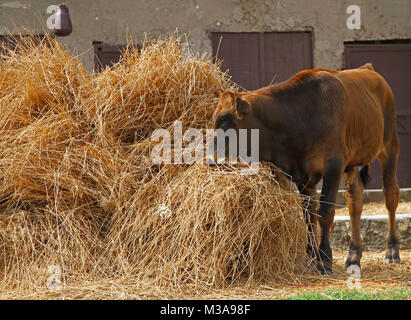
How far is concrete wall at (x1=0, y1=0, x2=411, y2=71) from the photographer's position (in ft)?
30.8

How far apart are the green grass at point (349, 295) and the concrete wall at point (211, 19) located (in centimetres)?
583

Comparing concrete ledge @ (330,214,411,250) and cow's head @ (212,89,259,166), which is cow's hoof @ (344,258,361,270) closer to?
concrete ledge @ (330,214,411,250)

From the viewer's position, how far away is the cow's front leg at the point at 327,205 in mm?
5074

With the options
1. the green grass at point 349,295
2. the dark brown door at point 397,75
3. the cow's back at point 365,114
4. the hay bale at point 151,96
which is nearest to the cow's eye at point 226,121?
the hay bale at point 151,96

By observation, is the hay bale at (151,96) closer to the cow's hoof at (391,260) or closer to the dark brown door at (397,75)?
the cow's hoof at (391,260)

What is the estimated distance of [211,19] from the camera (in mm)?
9586

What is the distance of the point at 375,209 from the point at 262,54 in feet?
9.75

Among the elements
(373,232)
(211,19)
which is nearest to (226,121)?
(373,232)

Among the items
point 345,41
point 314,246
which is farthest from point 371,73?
point 345,41

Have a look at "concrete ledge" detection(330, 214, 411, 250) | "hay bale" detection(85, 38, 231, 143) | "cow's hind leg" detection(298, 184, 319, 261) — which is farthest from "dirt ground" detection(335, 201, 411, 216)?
"hay bale" detection(85, 38, 231, 143)

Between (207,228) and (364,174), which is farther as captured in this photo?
(364,174)

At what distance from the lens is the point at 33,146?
4.89m

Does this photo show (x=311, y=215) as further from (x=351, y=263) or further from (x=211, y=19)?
(x=211, y=19)

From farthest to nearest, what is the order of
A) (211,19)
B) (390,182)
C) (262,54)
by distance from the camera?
(262,54), (211,19), (390,182)
